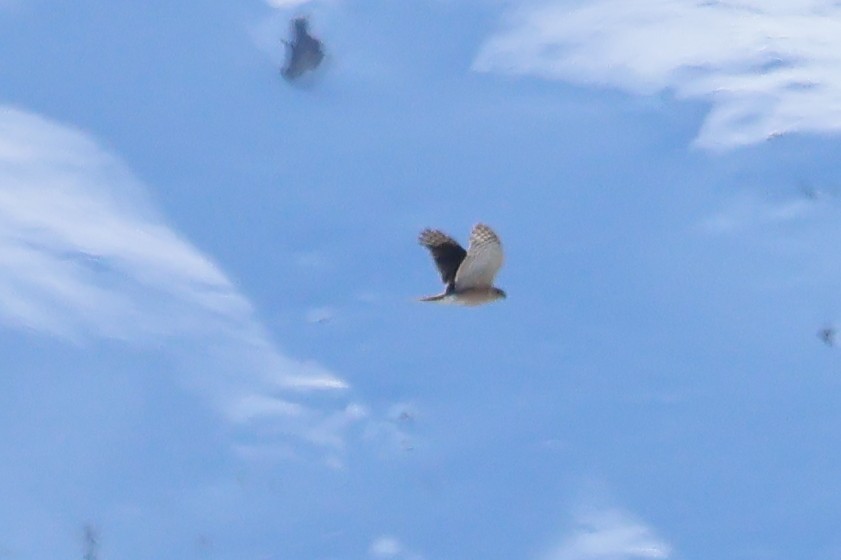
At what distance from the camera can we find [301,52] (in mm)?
28656

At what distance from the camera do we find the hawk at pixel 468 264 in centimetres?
1171

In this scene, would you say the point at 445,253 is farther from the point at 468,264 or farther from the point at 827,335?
the point at 827,335

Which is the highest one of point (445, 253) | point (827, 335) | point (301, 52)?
point (301, 52)

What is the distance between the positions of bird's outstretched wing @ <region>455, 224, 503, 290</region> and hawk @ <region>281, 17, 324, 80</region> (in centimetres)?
1691

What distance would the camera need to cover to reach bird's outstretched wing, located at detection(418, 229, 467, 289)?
39.6ft

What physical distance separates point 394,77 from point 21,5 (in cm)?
607

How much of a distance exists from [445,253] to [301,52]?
16.9 meters

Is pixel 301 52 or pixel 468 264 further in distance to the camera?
pixel 301 52

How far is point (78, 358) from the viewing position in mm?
22375

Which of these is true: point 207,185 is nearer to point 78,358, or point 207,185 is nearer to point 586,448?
point 78,358

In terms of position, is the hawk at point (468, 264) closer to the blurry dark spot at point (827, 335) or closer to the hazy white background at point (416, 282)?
the hazy white background at point (416, 282)

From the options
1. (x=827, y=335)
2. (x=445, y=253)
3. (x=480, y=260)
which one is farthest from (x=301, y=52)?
(x=480, y=260)

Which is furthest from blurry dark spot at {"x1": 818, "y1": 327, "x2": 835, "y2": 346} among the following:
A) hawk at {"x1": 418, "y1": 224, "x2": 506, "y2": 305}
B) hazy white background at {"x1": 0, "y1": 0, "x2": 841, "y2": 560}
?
hawk at {"x1": 418, "y1": 224, "x2": 506, "y2": 305}

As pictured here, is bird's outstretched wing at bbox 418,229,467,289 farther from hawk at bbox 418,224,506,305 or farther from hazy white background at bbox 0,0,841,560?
hazy white background at bbox 0,0,841,560
